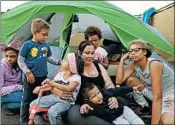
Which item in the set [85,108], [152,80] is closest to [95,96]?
[85,108]

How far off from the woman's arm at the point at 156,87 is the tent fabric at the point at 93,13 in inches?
20.6

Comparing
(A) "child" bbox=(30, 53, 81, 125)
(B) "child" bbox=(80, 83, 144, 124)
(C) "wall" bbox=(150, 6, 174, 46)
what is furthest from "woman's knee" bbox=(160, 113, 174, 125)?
(C) "wall" bbox=(150, 6, 174, 46)

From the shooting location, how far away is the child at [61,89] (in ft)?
5.54

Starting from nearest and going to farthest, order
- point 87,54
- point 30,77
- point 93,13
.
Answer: point 87,54 < point 30,77 < point 93,13

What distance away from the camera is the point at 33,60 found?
1967mm

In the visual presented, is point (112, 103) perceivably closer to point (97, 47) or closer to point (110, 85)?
point (110, 85)

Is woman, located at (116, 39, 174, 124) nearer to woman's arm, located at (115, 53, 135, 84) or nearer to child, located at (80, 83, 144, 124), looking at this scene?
woman's arm, located at (115, 53, 135, 84)

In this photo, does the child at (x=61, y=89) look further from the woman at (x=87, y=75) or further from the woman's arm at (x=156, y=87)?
the woman's arm at (x=156, y=87)

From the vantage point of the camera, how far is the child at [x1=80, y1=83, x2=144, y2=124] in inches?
64.2

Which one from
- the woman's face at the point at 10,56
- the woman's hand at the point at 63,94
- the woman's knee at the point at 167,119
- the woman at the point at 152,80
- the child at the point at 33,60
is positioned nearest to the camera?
the woman's knee at the point at 167,119

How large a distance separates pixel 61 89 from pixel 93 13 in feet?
2.16

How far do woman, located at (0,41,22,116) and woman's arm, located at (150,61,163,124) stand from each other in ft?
3.10

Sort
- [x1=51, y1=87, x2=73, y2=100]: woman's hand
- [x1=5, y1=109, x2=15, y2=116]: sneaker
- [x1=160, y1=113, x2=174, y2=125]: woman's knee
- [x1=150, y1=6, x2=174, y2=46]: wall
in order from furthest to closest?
[x1=150, y1=6, x2=174, y2=46]: wall → [x1=5, y1=109, x2=15, y2=116]: sneaker → [x1=51, y1=87, x2=73, y2=100]: woman's hand → [x1=160, y1=113, x2=174, y2=125]: woman's knee

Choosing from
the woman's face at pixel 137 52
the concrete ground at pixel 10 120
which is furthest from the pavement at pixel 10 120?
the woman's face at pixel 137 52
